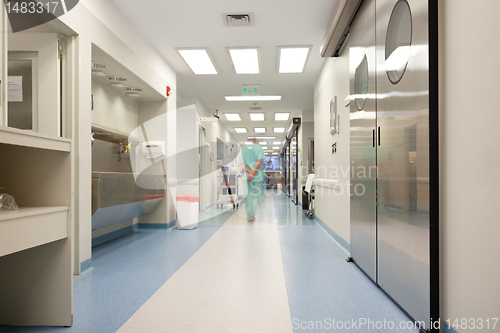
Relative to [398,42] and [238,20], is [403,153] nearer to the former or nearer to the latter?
[398,42]

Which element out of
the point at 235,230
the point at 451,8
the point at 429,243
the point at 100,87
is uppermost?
the point at 100,87

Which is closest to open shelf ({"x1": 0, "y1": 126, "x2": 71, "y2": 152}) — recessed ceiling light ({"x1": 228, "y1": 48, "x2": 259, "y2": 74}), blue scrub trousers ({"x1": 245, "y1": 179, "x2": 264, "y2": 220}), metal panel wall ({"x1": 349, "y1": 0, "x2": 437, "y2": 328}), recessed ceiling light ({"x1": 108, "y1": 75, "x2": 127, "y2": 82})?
metal panel wall ({"x1": 349, "y1": 0, "x2": 437, "y2": 328})

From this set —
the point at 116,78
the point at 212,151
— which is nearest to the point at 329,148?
the point at 116,78

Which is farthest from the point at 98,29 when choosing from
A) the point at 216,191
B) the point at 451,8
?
the point at 216,191

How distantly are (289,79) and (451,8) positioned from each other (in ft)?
16.2

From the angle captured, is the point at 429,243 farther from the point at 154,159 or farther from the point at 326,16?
the point at 154,159

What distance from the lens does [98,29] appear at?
3.28 meters

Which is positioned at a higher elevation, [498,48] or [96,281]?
[498,48]

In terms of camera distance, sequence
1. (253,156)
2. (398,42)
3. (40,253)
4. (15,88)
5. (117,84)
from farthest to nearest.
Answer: (253,156), (117,84), (15,88), (398,42), (40,253)

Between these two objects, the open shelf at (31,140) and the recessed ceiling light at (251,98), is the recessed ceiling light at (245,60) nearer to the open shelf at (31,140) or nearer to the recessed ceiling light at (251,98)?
the recessed ceiling light at (251,98)

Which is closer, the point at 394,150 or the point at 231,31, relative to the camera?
the point at 394,150

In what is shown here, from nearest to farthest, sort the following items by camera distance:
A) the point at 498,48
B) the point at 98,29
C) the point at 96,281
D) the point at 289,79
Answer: the point at 498,48, the point at 96,281, the point at 98,29, the point at 289,79

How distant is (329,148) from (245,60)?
2.17 metres

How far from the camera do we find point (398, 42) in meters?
2.17
